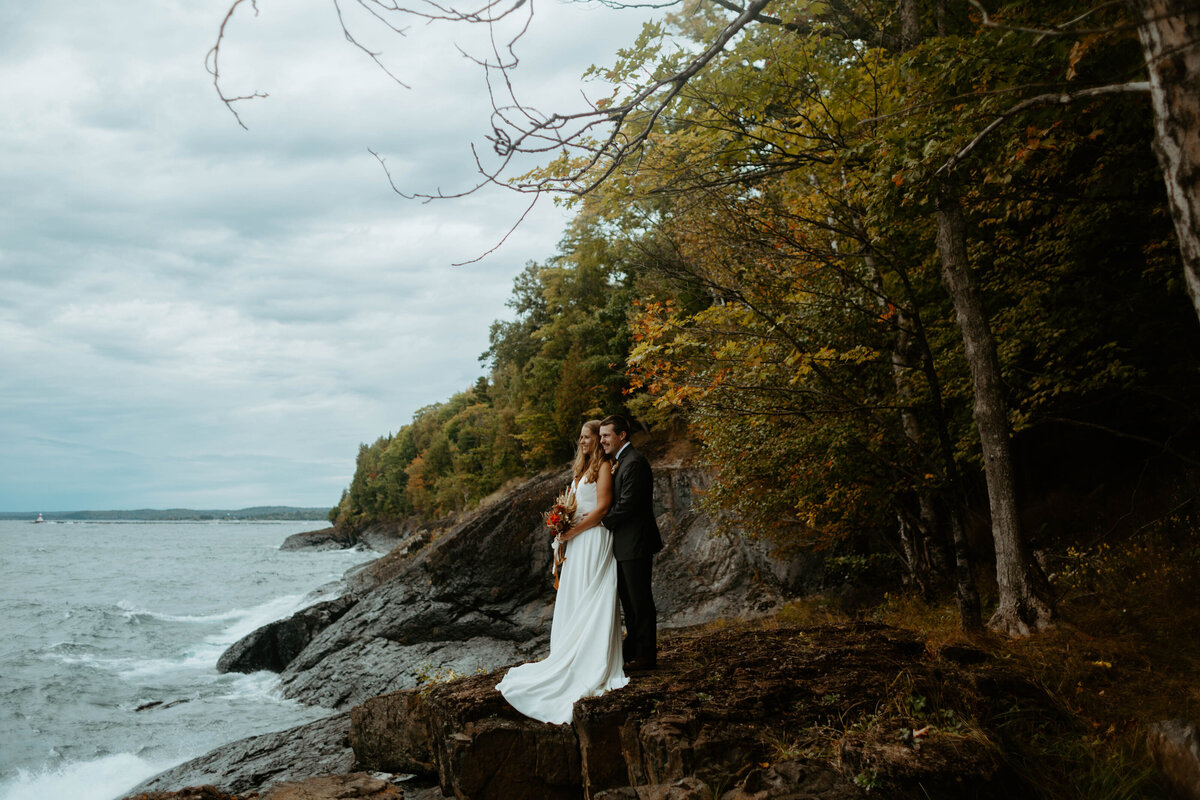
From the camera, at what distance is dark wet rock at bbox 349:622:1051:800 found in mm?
3750

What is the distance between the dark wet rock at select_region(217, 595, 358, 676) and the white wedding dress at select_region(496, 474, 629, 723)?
16.9 m

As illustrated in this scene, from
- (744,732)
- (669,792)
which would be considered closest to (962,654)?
(744,732)

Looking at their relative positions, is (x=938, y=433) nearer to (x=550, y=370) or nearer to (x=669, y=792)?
(x=669, y=792)

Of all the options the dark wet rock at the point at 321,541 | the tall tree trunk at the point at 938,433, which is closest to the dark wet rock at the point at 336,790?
the tall tree trunk at the point at 938,433

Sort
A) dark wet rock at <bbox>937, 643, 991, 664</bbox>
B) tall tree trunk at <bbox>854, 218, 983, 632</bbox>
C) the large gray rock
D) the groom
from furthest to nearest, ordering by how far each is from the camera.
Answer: the large gray rock < tall tree trunk at <bbox>854, 218, 983, 632</bbox> < the groom < dark wet rock at <bbox>937, 643, 991, 664</bbox>

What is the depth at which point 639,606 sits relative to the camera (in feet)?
20.5

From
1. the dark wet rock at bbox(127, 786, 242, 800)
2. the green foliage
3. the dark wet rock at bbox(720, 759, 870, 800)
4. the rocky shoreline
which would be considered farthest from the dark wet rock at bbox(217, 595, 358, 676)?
the dark wet rock at bbox(720, 759, 870, 800)

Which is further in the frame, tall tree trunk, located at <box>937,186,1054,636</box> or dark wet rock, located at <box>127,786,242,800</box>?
tall tree trunk, located at <box>937,186,1054,636</box>

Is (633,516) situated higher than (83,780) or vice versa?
(633,516)

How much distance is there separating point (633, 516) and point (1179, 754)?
3860mm

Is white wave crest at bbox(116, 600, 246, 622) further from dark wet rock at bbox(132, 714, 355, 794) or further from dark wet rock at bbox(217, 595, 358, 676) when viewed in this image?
dark wet rock at bbox(132, 714, 355, 794)

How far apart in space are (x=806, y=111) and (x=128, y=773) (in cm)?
1522

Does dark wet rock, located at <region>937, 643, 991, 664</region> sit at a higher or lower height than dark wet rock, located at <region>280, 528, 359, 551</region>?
higher

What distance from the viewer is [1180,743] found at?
12.2ft
